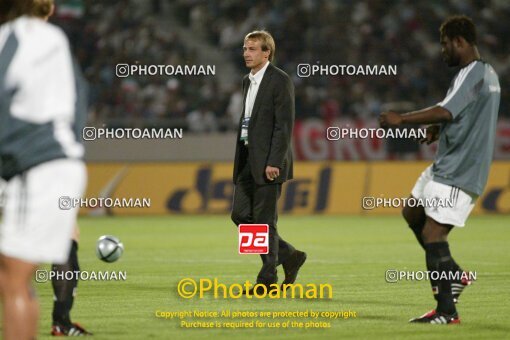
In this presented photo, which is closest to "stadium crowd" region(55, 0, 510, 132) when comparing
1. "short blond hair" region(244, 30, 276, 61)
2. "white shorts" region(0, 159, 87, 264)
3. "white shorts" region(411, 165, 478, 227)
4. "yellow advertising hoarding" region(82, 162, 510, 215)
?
"yellow advertising hoarding" region(82, 162, 510, 215)

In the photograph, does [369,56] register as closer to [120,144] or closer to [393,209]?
[393,209]

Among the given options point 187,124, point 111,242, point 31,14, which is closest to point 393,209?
point 187,124

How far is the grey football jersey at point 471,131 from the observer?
27.8ft

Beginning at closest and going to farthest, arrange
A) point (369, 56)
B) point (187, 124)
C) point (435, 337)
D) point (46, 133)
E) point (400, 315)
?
point (46, 133) < point (435, 337) < point (400, 315) < point (187, 124) < point (369, 56)

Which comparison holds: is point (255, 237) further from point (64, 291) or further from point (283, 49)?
point (283, 49)

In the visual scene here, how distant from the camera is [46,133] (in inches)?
220

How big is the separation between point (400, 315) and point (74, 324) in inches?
104

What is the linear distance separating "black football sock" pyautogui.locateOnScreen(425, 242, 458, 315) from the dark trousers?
2.07 meters

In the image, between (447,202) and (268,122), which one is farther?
(268,122)

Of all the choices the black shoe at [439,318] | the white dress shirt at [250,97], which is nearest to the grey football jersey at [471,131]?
the black shoe at [439,318]

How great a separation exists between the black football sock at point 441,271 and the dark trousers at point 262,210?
207cm

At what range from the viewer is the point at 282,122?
10.4m

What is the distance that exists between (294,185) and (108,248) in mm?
12287

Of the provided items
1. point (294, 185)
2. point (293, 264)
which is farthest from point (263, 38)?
point (294, 185)
